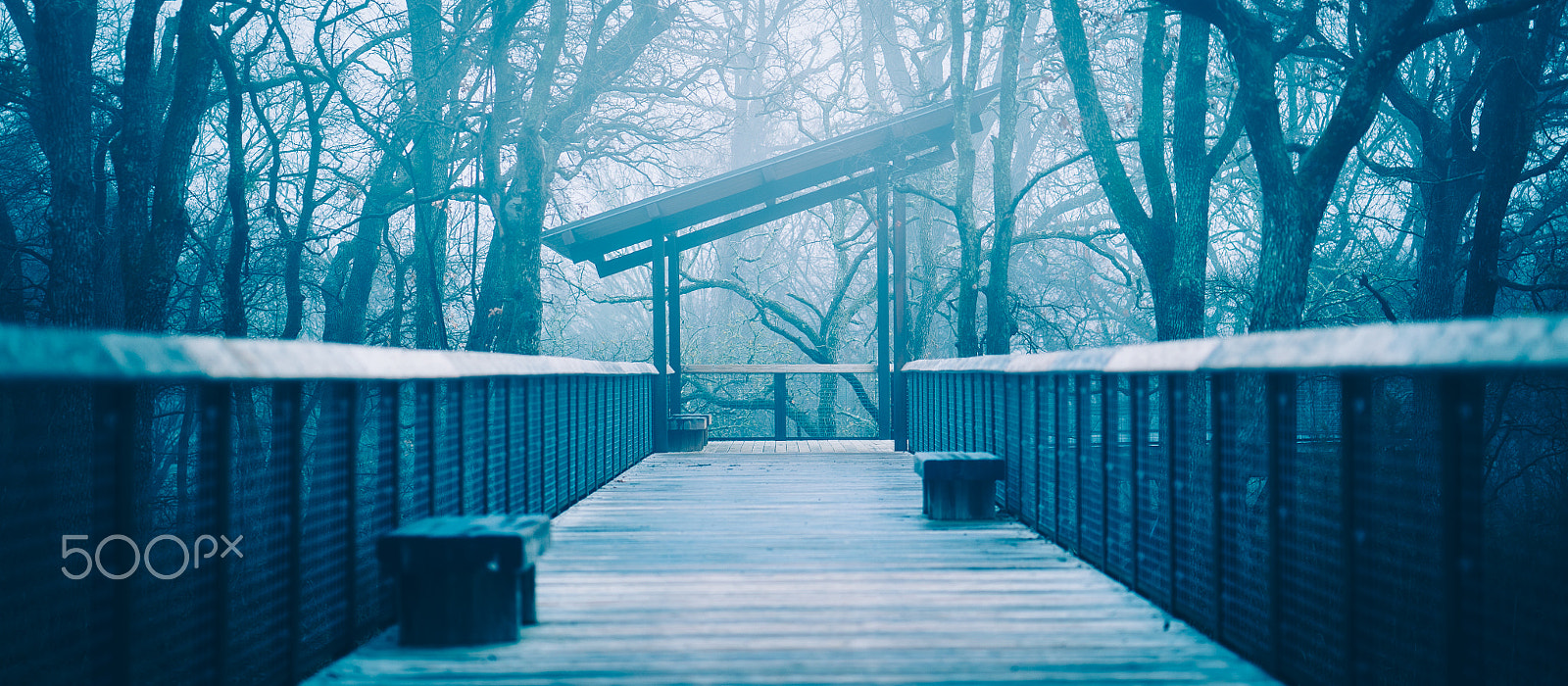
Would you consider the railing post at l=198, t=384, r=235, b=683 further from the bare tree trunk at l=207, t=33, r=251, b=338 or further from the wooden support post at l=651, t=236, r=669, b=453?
the bare tree trunk at l=207, t=33, r=251, b=338

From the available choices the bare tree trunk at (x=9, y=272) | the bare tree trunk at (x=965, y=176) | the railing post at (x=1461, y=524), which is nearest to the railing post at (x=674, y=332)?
the bare tree trunk at (x=965, y=176)

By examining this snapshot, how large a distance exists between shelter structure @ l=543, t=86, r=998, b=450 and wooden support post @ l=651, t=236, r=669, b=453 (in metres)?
0.01

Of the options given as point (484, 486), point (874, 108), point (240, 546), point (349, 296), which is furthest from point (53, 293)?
point (874, 108)

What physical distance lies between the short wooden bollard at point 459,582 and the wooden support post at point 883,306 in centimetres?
899

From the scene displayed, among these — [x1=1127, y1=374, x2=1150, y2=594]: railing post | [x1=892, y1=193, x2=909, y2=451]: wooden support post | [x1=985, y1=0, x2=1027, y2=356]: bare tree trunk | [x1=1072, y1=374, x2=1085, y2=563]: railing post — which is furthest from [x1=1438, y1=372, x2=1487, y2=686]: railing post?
[x1=892, y1=193, x2=909, y2=451]: wooden support post

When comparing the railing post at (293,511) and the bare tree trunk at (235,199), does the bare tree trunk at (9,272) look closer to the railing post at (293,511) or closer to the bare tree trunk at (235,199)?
the bare tree trunk at (235,199)

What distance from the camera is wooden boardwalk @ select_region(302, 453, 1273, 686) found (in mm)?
3094

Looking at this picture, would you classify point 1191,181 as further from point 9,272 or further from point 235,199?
point 9,272

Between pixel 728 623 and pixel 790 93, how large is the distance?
15832 mm

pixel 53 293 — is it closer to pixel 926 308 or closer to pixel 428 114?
pixel 428 114

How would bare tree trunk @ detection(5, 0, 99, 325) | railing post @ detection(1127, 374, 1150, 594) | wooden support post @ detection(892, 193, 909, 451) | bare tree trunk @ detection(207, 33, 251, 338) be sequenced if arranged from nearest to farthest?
railing post @ detection(1127, 374, 1150, 594) → bare tree trunk @ detection(5, 0, 99, 325) → bare tree trunk @ detection(207, 33, 251, 338) → wooden support post @ detection(892, 193, 909, 451)

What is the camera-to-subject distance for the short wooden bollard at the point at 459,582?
328cm

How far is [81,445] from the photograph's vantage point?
30.4 feet

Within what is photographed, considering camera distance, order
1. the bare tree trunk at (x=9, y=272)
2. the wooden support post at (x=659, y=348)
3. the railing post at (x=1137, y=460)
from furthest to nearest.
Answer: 1. the wooden support post at (x=659, y=348)
2. the bare tree trunk at (x=9, y=272)
3. the railing post at (x=1137, y=460)
